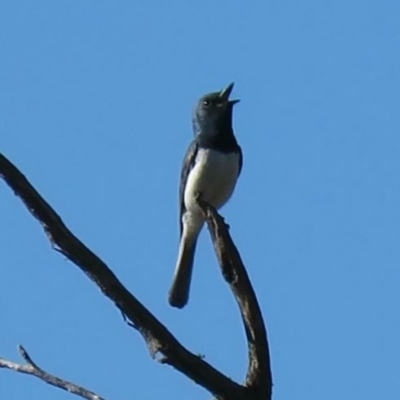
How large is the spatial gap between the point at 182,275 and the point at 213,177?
3.26 ft

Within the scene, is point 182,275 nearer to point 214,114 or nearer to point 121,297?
point 214,114

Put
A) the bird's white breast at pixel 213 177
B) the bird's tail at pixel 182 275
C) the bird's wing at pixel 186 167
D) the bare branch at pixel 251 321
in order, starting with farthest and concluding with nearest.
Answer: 1. the bird's wing at pixel 186 167
2. the bird's white breast at pixel 213 177
3. the bird's tail at pixel 182 275
4. the bare branch at pixel 251 321

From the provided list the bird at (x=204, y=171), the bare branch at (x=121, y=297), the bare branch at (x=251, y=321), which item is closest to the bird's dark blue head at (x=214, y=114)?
the bird at (x=204, y=171)

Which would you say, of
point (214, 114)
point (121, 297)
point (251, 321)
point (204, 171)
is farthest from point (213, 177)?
point (121, 297)

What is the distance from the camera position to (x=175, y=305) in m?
10.2

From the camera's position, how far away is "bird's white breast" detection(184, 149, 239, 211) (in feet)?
34.3

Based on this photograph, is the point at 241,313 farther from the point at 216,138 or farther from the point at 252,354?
the point at 216,138

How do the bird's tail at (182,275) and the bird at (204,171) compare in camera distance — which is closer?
the bird's tail at (182,275)

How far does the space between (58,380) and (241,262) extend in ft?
4.06

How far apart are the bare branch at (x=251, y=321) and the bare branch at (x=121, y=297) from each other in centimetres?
7

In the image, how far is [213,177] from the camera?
10.4 metres

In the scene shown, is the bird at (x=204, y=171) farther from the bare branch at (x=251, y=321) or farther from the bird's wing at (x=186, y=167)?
the bare branch at (x=251, y=321)

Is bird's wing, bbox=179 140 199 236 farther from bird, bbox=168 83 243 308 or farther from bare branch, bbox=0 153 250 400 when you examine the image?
bare branch, bbox=0 153 250 400

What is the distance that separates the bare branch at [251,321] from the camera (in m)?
5.30
